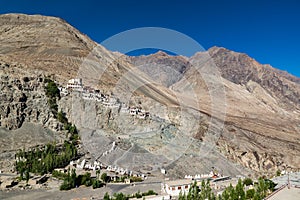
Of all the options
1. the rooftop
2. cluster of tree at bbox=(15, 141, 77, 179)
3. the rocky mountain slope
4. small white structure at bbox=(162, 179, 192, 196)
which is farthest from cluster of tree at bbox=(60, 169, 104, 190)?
the rooftop

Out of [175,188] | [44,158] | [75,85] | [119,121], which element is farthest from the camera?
[75,85]

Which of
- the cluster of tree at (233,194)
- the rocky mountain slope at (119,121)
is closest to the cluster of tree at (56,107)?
the rocky mountain slope at (119,121)

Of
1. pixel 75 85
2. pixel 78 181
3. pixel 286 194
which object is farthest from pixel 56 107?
pixel 286 194

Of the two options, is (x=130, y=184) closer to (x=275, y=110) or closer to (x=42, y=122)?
(x=42, y=122)

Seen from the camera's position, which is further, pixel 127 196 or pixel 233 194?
pixel 127 196

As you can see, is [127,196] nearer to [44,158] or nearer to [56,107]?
[44,158]

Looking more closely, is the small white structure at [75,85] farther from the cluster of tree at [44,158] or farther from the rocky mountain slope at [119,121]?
the cluster of tree at [44,158]
